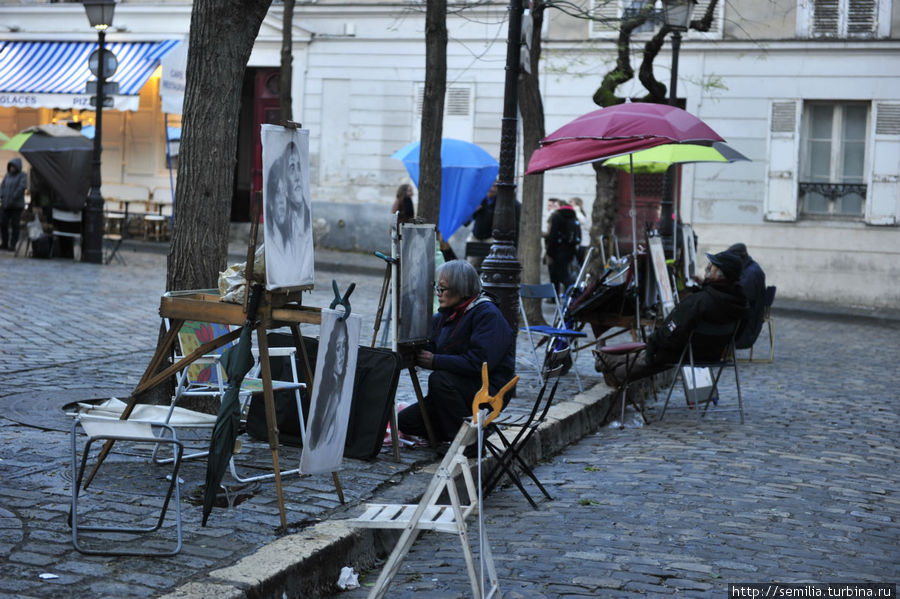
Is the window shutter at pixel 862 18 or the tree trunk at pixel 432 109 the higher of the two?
the window shutter at pixel 862 18

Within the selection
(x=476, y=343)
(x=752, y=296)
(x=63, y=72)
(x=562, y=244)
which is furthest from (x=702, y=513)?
(x=63, y=72)

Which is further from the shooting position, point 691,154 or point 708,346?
point 691,154

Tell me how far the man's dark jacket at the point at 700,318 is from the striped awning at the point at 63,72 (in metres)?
16.3

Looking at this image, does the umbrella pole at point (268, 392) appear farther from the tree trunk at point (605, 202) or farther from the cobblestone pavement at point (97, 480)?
the tree trunk at point (605, 202)

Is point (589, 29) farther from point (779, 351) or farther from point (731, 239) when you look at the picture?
point (779, 351)

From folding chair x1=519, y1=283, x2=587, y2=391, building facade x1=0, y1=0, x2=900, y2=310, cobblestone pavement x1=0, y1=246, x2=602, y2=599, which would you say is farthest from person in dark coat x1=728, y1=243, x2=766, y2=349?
building facade x1=0, y1=0, x2=900, y2=310

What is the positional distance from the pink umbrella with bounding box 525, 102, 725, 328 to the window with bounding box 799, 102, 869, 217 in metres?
12.1

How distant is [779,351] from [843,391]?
3.19 m

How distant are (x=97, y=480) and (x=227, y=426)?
1043 mm

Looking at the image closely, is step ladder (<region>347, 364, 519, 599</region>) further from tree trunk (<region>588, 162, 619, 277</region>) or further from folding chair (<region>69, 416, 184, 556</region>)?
tree trunk (<region>588, 162, 619, 277</region>)

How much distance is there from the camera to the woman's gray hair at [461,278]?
6.89m

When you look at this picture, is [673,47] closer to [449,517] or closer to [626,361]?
[626,361]

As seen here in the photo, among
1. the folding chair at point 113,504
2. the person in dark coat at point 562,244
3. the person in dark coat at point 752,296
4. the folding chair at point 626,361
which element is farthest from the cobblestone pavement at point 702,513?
the person in dark coat at point 562,244

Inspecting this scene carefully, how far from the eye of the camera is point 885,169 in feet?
68.9
